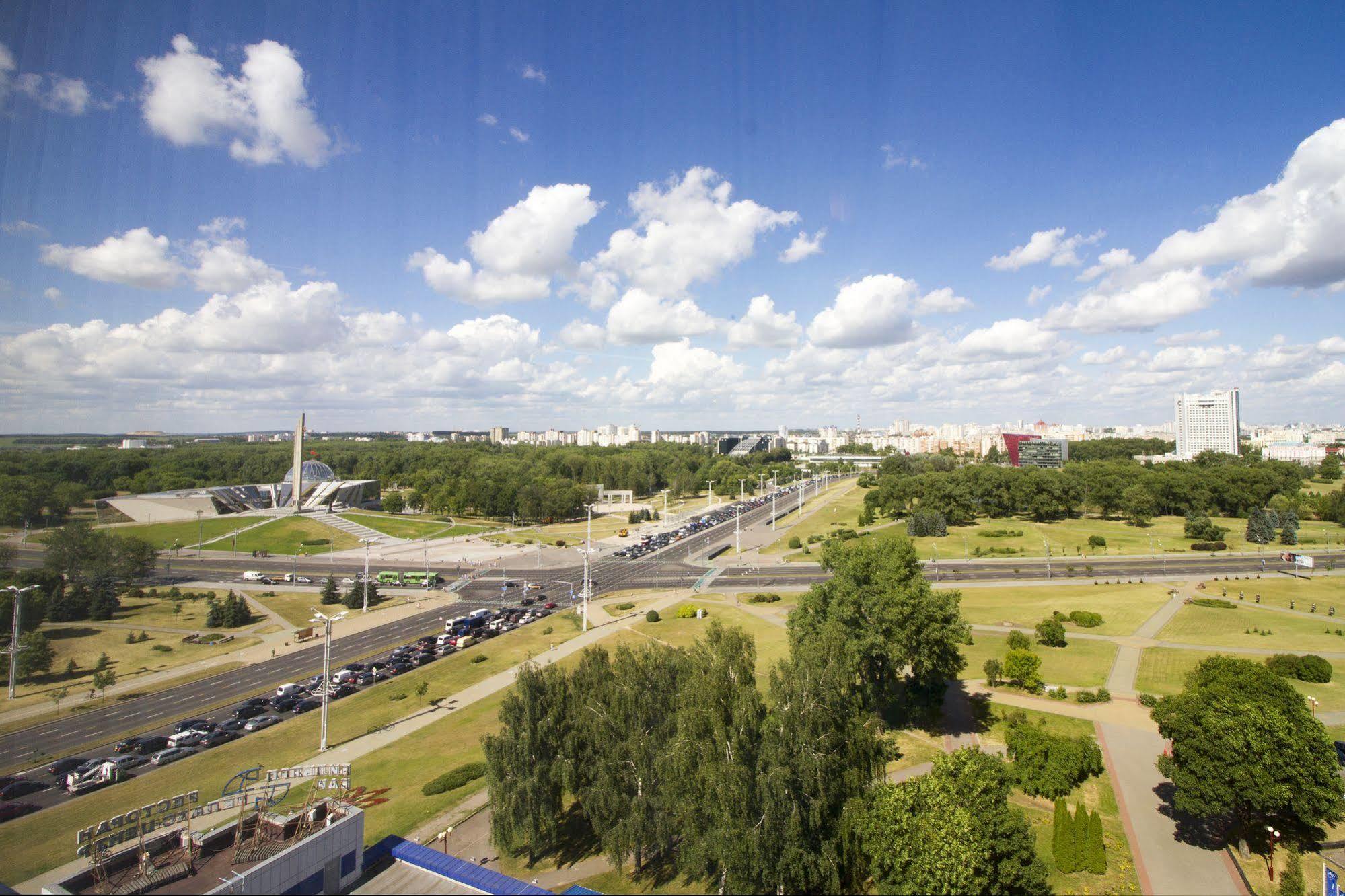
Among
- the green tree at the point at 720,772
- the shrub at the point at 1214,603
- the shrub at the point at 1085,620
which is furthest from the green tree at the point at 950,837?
the shrub at the point at 1214,603

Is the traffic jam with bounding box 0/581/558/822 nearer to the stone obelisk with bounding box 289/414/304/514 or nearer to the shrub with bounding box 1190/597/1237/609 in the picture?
the shrub with bounding box 1190/597/1237/609

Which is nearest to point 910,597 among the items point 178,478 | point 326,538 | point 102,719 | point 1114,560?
point 102,719

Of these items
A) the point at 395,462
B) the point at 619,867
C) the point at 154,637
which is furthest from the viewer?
the point at 395,462

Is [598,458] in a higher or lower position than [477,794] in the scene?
higher

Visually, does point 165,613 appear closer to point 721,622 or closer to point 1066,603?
point 721,622

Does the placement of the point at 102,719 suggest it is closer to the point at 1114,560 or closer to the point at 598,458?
the point at 1114,560

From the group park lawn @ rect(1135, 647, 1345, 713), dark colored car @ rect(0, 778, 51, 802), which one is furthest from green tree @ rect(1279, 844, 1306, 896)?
dark colored car @ rect(0, 778, 51, 802)

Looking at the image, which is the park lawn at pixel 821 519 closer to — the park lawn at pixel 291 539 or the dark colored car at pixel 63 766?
the park lawn at pixel 291 539
